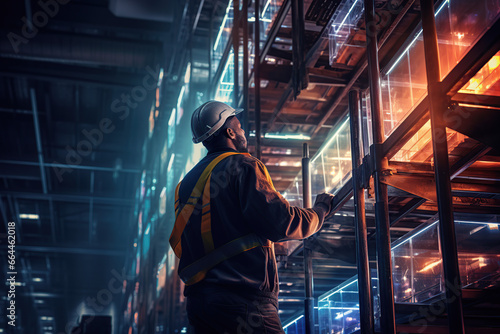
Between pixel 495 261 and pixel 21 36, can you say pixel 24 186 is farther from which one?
pixel 495 261

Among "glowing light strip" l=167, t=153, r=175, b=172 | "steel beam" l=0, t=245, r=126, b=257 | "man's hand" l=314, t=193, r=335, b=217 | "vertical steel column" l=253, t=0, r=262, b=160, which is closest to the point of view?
"man's hand" l=314, t=193, r=335, b=217

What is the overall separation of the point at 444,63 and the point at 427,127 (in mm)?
926

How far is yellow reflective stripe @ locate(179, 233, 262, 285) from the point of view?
388cm

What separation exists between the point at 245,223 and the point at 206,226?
265mm

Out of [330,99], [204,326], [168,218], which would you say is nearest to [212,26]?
[168,218]

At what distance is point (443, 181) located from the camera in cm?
411

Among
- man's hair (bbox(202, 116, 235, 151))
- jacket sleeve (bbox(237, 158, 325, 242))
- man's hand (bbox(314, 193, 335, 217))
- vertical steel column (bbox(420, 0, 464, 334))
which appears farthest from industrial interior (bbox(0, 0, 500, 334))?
man's hair (bbox(202, 116, 235, 151))

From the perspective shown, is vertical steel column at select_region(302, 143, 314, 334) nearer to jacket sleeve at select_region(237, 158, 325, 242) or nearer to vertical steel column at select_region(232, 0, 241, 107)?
vertical steel column at select_region(232, 0, 241, 107)

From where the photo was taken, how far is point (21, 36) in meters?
23.4

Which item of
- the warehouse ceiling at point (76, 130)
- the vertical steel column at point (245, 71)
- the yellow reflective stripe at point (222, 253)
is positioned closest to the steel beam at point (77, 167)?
the warehouse ceiling at point (76, 130)

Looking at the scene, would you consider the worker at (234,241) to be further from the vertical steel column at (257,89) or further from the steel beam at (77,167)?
the steel beam at (77,167)

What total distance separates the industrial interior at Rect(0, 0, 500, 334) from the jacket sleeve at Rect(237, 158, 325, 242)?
0.99 metres

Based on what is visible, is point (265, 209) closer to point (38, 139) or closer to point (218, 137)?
point (218, 137)

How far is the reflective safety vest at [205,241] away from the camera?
390 centimetres
